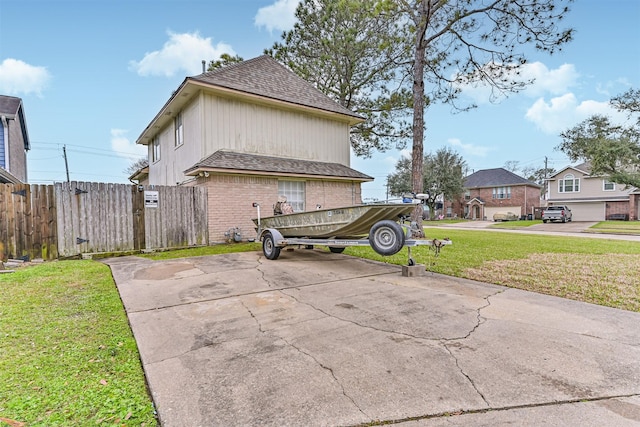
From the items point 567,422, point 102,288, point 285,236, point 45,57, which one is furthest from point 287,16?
point 567,422

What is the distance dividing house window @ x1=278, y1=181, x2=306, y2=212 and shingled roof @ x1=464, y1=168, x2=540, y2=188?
37232 millimetres

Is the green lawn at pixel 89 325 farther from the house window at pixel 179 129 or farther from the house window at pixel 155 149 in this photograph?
the house window at pixel 155 149

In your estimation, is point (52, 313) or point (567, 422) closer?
point (567, 422)

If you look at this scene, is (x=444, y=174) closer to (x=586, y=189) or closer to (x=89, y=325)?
(x=586, y=189)

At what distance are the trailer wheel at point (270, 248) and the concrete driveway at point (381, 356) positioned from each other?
2532 mm

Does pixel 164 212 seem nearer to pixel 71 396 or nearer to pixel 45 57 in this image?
pixel 71 396

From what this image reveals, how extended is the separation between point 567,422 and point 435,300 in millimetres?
2506

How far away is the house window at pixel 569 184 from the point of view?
35125 mm

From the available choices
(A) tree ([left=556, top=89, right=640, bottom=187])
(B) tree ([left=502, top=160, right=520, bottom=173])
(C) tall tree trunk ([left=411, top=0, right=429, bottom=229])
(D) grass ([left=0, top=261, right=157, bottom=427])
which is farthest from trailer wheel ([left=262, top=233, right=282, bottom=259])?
(B) tree ([left=502, top=160, right=520, bottom=173])

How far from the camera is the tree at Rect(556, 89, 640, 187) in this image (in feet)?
62.7

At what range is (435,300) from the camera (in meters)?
4.32

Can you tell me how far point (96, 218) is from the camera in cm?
833

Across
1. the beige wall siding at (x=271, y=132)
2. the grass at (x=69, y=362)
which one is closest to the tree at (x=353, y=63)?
the beige wall siding at (x=271, y=132)

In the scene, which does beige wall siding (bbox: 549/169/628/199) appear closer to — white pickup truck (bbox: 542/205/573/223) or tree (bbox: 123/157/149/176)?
white pickup truck (bbox: 542/205/573/223)
